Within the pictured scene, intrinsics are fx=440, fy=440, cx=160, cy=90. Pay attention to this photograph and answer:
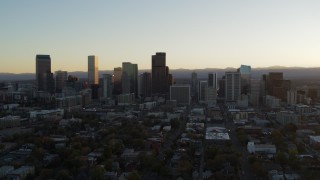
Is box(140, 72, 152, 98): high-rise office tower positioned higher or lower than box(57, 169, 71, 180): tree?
higher

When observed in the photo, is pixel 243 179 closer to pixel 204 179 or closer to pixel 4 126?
pixel 204 179

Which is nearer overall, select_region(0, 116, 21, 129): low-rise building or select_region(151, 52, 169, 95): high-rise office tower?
select_region(0, 116, 21, 129): low-rise building

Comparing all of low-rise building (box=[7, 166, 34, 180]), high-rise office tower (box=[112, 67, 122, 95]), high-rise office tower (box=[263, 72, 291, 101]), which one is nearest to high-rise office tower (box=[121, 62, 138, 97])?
high-rise office tower (box=[112, 67, 122, 95])

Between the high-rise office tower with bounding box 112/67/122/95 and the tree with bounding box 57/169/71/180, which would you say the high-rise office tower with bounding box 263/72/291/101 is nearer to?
the high-rise office tower with bounding box 112/67/122/95

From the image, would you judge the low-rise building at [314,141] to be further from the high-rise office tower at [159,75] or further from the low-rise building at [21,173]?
the high-rise office tower at [159,75]

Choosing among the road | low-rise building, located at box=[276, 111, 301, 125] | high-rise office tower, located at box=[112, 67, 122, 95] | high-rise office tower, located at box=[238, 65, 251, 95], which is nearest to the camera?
the road

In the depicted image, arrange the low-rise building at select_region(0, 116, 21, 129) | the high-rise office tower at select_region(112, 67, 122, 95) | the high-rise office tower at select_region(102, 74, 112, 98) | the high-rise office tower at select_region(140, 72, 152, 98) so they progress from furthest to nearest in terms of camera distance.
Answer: the high-rise office tower at select_region(112, 67, 122, 95) → the high-rise office tower at select_region(140, 72, 152, 98) → the high-rise office tower at select_region(102, 74, 112, 98) → the low-rise building at select_region(0, 116, 21, 129)

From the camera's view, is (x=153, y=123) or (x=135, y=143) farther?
(x=153, y=123)

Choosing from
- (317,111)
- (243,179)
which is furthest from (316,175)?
(317,111)
